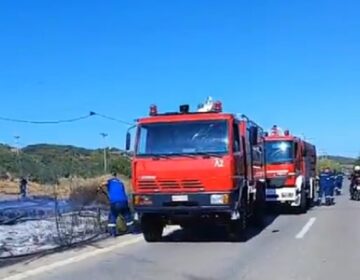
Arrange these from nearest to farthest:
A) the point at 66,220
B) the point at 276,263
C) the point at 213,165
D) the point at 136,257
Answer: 1. the point at 276,263
2. the point at 136,257
3. the point at 213,165
4. the point at 66,220

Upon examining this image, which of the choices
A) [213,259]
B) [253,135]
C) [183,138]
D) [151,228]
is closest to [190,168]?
[183,138]

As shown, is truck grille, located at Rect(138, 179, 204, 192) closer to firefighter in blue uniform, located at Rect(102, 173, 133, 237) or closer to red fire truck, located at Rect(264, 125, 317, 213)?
firefighter in blue uniform, located at Rect(102, 173, 133, 237)

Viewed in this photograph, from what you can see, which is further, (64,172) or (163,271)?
(64,172)

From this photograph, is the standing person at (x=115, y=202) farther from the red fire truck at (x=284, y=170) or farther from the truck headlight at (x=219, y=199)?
the red fire truck at (x=284, y=170)

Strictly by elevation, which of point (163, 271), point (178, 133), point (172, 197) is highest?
point (178, 133)

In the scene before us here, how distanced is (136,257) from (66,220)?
25.3 feet

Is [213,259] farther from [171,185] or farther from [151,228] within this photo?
[151,228]

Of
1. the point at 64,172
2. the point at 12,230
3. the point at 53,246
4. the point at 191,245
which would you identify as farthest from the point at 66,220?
the point at 64,172

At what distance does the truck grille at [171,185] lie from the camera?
15.9 metres

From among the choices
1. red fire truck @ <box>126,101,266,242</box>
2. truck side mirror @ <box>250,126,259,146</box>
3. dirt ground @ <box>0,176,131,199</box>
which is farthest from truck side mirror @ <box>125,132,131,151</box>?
dirt ground @ <box>0,176,131,199</box>

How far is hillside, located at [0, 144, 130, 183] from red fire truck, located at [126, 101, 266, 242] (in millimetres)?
19488

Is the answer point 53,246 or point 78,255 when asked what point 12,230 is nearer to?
point 53,246

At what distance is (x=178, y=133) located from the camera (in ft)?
53.7

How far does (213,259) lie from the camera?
1341 centimetres
